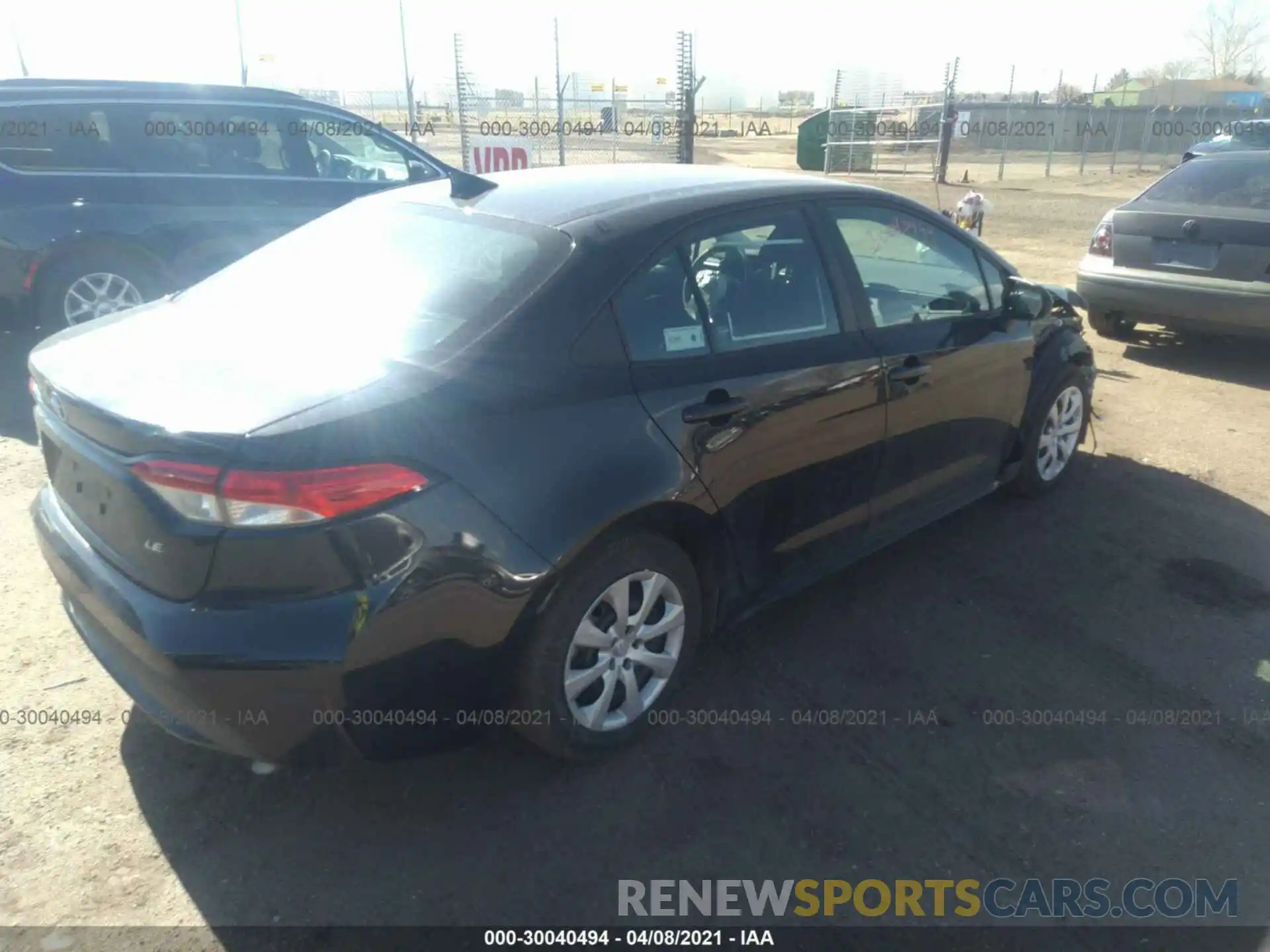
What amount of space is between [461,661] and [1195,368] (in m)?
6.95

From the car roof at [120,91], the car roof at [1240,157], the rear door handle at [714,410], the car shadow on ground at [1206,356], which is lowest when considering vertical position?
the car shadow on ground at [1206,356]

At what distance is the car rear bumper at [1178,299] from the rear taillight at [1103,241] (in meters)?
0.09

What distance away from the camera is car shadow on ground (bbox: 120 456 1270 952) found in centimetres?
256

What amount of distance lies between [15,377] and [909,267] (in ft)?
20.3

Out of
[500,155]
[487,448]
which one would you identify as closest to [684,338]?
[487,448]

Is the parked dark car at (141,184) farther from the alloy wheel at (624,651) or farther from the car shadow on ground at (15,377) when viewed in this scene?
the alloy wheel at (624,651)

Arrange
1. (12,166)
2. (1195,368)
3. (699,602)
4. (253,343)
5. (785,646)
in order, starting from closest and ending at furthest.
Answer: (253,343), (699,602), (785,646), (12,166), (1195,368)

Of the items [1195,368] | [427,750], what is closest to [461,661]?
[427,750]

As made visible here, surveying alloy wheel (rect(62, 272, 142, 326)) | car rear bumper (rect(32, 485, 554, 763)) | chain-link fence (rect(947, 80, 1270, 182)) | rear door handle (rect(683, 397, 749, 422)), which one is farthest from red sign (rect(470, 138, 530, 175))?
chain-link fence (rect(947, 80, 1270, 182))

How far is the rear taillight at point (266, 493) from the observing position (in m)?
2.22

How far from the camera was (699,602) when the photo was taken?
314cm

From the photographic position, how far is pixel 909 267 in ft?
13.2

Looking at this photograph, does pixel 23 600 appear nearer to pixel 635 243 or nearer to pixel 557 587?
pixel 557 587

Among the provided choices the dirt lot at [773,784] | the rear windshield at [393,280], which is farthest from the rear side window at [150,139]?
the rear windshield at [393,280]
